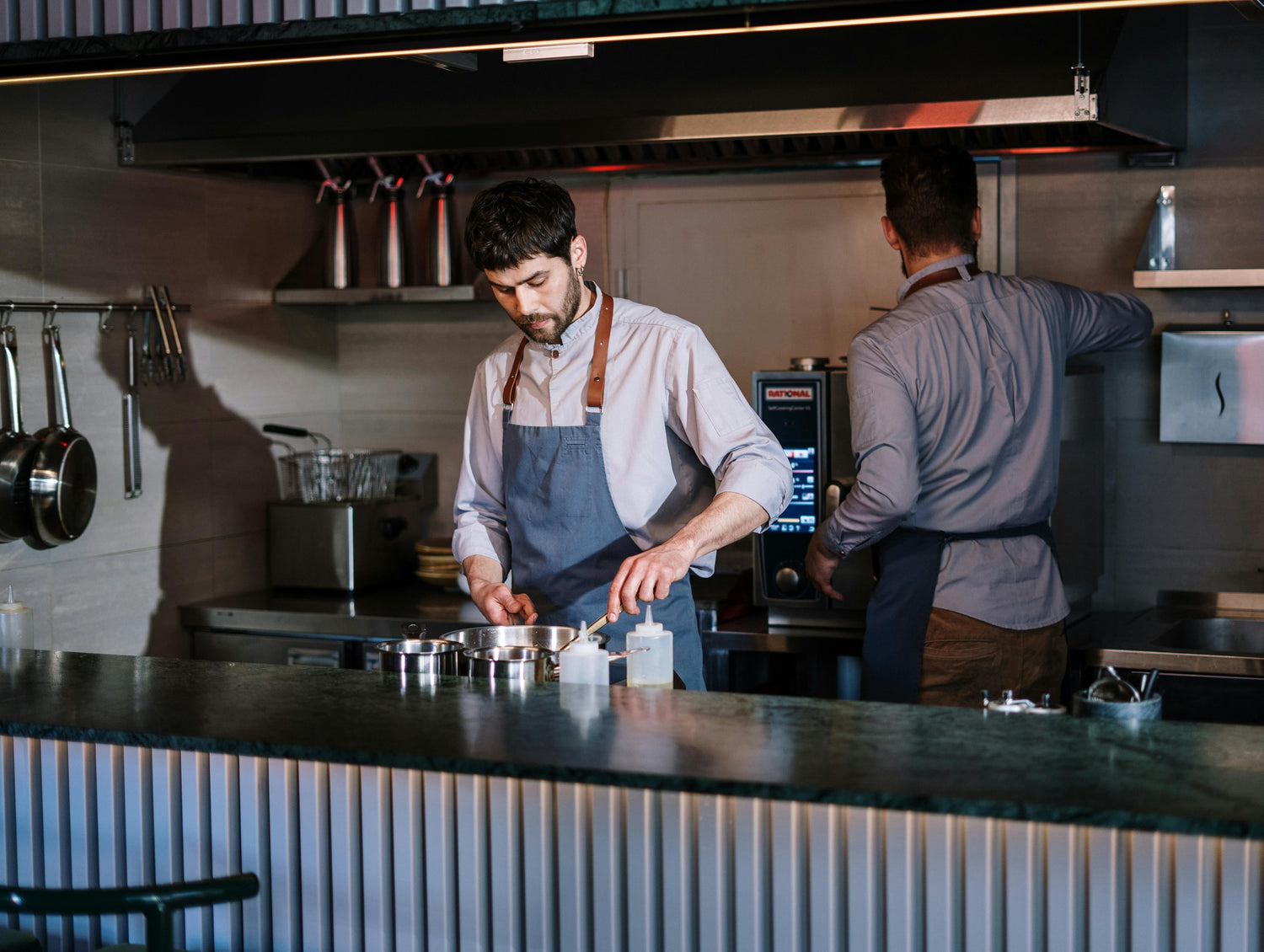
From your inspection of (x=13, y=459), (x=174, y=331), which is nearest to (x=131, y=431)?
(x=174, y=331)

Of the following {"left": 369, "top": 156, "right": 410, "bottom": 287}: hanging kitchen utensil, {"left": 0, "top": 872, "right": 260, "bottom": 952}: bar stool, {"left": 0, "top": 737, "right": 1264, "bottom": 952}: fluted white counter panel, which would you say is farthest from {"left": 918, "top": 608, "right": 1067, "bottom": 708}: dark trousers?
{"left": 369, "top": 156, "right": 410, "bottom": 287}: hanging kitchen utensil

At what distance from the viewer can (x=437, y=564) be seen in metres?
3.98

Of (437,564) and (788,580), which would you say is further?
(437,564)

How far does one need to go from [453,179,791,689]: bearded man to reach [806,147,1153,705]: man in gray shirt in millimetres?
434

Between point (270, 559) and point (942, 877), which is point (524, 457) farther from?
point (270, 559)

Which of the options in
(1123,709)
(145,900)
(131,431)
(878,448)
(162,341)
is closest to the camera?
(145,900)

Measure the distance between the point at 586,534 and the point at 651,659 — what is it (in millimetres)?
602

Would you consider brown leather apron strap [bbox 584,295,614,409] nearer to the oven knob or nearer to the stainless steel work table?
the stainless steel work table

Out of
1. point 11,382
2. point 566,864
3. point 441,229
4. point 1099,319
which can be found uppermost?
point 441,229

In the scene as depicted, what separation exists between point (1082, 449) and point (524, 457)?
144 centimetres

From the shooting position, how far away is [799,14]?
1885mm

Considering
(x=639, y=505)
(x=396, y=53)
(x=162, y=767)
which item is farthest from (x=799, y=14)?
(x=162, y=767)

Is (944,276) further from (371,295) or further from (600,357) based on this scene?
(371,295)

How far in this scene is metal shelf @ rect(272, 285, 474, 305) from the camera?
12.9ft
